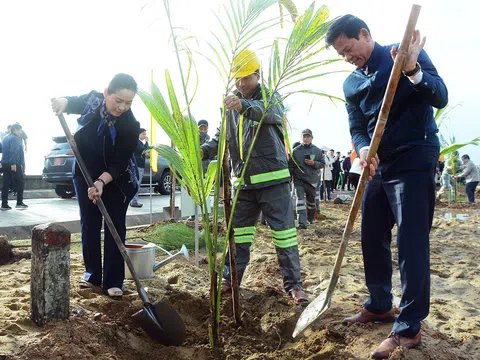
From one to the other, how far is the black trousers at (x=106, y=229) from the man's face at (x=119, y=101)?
0.54 m

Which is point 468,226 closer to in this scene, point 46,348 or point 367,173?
point 367,173

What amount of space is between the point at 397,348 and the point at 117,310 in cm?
173

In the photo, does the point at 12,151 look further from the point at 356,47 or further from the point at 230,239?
the point at 356,47

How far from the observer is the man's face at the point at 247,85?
330 cm

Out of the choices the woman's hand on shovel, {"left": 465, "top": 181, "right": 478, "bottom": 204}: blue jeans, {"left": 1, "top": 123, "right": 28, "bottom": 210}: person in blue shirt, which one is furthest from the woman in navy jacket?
{"left": 465, "top": 181, "right": 478, "bottom": 204}: blue jeans

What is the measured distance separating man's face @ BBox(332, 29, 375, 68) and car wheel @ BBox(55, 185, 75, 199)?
1055cm

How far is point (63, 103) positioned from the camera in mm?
3004

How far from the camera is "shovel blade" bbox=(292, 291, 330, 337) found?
229 centimetres

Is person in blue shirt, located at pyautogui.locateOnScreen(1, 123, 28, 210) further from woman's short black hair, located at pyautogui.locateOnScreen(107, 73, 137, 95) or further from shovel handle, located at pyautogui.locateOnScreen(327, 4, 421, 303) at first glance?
shovel handle, located at pyautogui.locateOnScreen(327, 4, 421, 303)

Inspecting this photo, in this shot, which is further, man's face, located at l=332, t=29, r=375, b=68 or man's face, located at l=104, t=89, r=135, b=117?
man's face, located at l=104, t=89, r=135, b=117

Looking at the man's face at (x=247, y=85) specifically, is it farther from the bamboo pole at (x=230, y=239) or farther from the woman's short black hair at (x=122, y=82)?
the bamboo pole at (x=230, y=239)

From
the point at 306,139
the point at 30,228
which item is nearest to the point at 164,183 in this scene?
the point at 306,139

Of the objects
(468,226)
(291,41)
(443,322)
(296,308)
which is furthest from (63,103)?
(468,226)

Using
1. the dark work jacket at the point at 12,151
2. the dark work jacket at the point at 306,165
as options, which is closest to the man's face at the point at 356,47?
the dark work jacket at the point at 306,165
